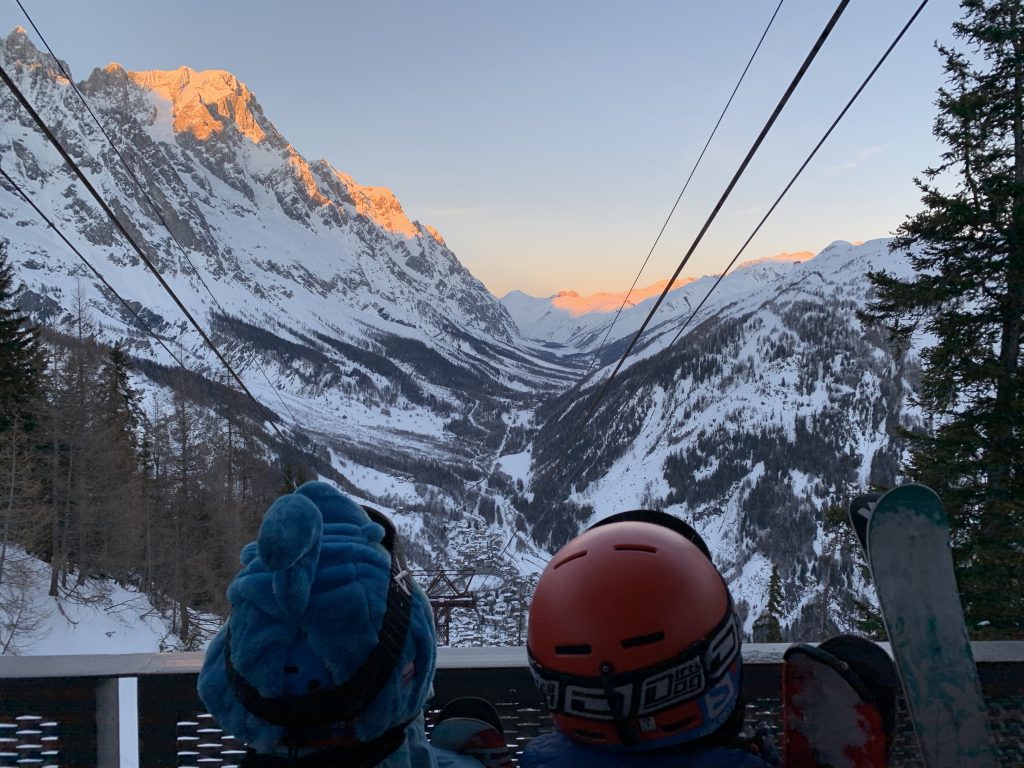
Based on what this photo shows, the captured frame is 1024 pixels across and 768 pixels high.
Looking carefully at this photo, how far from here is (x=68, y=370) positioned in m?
30.0

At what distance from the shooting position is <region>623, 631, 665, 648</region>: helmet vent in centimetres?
177

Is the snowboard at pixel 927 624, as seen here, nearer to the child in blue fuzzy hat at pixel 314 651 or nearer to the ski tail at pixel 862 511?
the ski tail at pixel 862 511

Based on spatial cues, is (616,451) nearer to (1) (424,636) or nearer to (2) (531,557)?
(2) (531,557)

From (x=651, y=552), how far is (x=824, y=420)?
457 ft

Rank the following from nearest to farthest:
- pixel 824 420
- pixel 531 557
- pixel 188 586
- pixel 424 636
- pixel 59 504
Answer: pixel 424 636, pixel 59 504, pixel 188 586, pixel 531 557, pixel 824 420

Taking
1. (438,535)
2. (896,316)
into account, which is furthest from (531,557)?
(896,316)

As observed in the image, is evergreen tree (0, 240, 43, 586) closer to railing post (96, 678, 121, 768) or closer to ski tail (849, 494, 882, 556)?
railing post (96, 678, 121, 768)

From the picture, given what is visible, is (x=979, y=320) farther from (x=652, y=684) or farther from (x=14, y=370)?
(x=14, y=370)

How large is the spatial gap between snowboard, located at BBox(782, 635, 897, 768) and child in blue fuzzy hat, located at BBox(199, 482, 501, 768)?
1.10m

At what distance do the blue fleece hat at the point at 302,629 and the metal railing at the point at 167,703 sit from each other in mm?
889

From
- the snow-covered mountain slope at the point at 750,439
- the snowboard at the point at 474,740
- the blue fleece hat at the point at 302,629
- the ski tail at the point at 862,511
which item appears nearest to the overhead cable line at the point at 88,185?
the blue fleece hat at the point at 302,629

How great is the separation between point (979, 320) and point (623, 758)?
11.9 metres

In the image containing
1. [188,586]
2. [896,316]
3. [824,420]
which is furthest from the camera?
[824,420]

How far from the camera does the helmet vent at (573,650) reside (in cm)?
181
